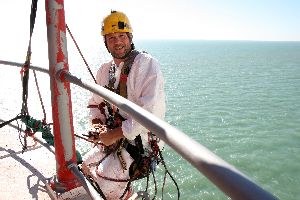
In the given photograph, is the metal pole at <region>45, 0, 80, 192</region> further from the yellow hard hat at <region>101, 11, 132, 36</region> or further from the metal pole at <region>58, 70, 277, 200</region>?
the metal pole at <region>58, 70, 277, 200</region>

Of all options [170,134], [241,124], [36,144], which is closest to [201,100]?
[241,124]

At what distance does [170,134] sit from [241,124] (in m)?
30.2

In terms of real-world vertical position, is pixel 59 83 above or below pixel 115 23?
below

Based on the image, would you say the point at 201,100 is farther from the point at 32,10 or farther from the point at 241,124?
the point at 32,10

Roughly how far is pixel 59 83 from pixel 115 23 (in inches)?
40.7

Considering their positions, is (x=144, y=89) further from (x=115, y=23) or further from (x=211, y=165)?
(x=211, y=165)

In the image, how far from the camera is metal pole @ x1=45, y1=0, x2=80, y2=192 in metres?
2.79

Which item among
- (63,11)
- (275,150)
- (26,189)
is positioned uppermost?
(63,11)

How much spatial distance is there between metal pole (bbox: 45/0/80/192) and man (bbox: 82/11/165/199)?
0.38 m

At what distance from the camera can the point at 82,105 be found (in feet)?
126

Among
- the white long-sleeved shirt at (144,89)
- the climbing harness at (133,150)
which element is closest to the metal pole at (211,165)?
the white long-sleeved shirt at (144,89)

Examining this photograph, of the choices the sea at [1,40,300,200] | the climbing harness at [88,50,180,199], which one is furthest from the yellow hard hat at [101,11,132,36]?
the sea at [1,40,300,200]

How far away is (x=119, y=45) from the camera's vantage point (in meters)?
3.50

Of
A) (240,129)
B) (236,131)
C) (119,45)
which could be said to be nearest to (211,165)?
(119,45)
